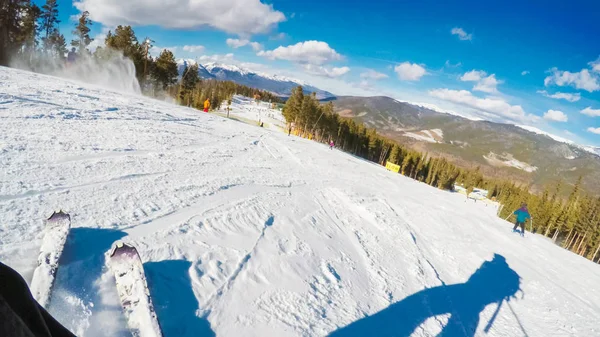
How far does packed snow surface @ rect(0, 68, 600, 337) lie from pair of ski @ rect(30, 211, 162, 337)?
0.15m

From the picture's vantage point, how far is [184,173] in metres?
10.7

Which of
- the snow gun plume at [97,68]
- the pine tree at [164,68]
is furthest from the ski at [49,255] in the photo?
the pine tree at [164,68]

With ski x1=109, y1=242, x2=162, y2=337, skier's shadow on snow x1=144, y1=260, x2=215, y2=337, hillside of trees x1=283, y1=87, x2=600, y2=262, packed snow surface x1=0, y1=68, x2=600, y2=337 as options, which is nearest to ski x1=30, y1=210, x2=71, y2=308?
Answer: packed snow surface x1=0, y1=68, x2=600, y2=337

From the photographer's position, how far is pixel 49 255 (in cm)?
445

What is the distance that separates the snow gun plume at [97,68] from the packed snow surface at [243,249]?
30.0 meters

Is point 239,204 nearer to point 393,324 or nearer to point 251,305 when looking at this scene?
point 251,305

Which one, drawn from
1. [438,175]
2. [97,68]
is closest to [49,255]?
[97,68]

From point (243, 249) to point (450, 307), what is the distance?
18.7ft

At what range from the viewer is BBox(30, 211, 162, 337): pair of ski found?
3.87 metres

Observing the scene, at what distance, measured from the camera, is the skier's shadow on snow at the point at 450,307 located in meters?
6.00

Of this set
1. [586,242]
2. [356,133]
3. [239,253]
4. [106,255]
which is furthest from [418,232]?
[356,133]

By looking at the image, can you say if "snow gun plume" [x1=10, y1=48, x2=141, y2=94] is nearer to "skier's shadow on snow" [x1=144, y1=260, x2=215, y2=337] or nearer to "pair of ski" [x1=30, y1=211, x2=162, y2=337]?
"pair of ski" [x1=30, y1=211, x2=162, y2=337]

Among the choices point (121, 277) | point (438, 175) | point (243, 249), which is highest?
point (121, 277)

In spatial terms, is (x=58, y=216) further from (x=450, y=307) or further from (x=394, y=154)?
(x=394, y=154)
